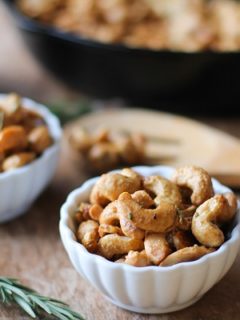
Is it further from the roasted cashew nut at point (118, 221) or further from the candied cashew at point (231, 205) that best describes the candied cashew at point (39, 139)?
the candied cashew at point (231, 205)

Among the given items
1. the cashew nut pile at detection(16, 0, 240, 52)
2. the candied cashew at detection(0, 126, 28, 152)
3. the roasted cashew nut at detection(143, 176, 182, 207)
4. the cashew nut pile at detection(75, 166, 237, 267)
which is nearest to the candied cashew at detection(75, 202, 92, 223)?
the cashew nut pile at detection(75, 166, 237, 267)

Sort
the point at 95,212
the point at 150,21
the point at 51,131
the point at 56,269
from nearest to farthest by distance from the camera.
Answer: the point at 95,212, the point at 56,269, the point at 51,131, the point at 150,21

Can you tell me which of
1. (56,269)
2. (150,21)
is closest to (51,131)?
(56,269)

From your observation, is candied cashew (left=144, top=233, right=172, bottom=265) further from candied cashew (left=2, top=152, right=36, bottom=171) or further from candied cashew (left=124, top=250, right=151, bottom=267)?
candied cashew (left=2, top=152, right=36, bottom=171)

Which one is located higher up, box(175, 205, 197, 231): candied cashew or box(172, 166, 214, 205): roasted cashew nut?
box(172, 166, 214, 205): roasted cashew nut

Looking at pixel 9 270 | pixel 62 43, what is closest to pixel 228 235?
pixel 9 270

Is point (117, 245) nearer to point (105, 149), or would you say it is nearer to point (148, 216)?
point (148, 216)

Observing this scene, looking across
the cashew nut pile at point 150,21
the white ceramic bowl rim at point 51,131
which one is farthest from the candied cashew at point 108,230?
the cashew nut pile at point 150,21
